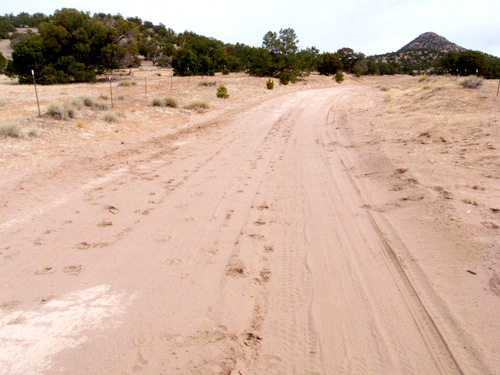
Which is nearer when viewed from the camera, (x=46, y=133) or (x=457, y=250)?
(x=457, y=250)

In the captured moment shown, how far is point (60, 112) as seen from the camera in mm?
A: 12188

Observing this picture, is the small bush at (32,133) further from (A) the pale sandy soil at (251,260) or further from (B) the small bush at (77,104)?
(B) the small bush at (77,104)

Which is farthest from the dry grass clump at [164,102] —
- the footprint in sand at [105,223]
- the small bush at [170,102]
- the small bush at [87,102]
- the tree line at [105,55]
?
the tree line at [105,55]

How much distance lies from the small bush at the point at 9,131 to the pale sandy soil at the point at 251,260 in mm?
795

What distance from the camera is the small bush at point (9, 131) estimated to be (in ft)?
31.4

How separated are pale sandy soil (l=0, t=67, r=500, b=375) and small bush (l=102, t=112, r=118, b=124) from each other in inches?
140

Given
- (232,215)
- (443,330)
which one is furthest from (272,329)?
(232,215)

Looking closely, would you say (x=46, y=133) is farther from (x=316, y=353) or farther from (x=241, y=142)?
(x=316, y=353)

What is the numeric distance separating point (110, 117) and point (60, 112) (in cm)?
159

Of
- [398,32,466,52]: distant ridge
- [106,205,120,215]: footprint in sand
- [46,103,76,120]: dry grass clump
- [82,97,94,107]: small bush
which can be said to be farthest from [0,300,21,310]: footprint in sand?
[398,32,466,52]: distant ridge

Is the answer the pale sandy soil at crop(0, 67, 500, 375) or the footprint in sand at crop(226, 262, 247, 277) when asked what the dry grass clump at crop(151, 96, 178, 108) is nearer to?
the pale sandy soil at crop(0, 67, 500, 375)

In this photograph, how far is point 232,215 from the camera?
574 cm

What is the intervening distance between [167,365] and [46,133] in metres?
9.89

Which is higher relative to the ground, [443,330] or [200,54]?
[200,54]
